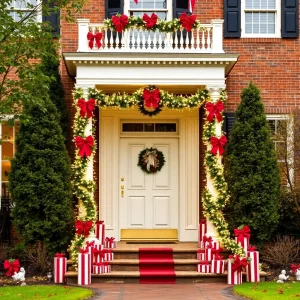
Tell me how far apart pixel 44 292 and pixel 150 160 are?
16.5ft

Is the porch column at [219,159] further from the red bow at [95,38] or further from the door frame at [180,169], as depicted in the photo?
the red bow at [95,38]

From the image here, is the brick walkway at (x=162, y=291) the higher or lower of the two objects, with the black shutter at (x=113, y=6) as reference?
lower

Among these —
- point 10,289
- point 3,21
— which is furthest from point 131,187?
point 3,21

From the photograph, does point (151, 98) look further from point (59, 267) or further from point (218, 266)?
point (59, 267)

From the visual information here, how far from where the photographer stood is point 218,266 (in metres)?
12.8

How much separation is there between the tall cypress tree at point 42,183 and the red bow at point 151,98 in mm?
1877

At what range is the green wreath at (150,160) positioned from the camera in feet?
50.3

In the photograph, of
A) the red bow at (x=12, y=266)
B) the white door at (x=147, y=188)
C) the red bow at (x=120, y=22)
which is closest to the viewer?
the red bow at (x=12, y=266)

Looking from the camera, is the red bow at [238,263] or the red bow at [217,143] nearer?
the red bow at [238,263]

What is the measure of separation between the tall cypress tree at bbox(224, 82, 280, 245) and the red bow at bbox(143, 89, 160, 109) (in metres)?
1.81

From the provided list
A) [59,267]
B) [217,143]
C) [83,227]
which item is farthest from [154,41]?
[59,267]

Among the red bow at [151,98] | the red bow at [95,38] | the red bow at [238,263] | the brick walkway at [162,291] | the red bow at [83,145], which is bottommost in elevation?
the brick walkway at [162,291]

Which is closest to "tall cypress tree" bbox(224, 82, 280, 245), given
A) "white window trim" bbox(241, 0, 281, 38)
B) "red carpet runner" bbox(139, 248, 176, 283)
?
"red carpet runner" bbox(139, 248, 176, 283)

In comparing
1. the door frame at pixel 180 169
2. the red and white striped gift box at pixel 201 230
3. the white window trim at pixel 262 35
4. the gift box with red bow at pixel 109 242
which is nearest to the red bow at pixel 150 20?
the door frame at pixel 180 169
